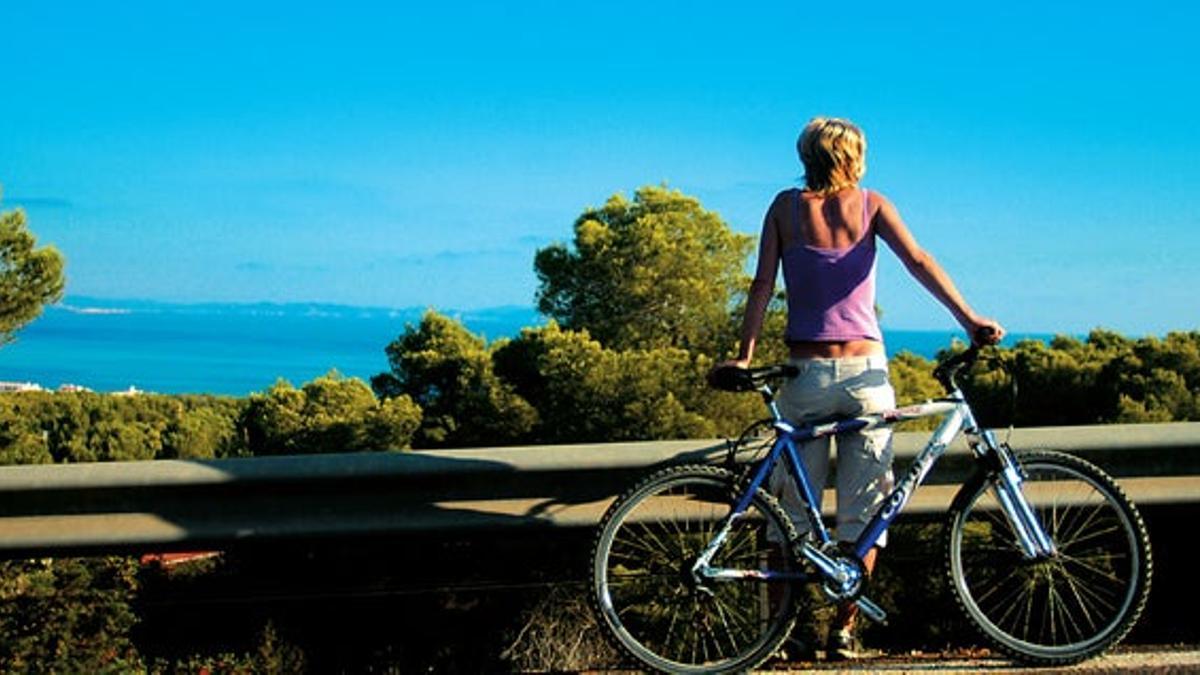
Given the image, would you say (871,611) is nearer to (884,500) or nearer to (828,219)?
(884,500)

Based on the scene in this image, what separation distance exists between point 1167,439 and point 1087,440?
266 millimetres

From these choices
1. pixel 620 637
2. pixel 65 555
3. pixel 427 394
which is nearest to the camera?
pixel 620 637

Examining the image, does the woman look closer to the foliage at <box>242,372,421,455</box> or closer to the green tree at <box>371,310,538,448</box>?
the green tree at <box>371,310,538,448</box>

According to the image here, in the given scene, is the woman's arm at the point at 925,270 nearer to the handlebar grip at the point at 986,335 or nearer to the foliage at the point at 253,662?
the handlebar grip at the point at 986,335

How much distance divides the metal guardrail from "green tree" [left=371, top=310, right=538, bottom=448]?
33.2m

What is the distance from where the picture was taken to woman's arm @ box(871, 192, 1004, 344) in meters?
4.05

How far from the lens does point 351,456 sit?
14.2 feet

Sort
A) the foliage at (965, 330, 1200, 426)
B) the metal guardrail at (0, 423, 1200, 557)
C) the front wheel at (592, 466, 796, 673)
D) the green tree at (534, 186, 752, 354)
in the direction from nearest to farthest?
1. the front wheel at (592, 466, 796, 673)
2. the metal guardrail at (0, 423, 1200, 557)
3. the foliage at (965, 330, 1200, 426)
4. the green tree at (534, 186, 752, 354)

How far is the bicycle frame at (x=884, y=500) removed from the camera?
3988mm

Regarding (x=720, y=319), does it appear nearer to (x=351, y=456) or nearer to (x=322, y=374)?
(x=322, y=374)

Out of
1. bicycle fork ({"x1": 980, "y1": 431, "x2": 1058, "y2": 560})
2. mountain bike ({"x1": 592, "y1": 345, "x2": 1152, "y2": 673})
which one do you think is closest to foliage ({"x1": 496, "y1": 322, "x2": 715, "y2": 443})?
mountain bike ({"x1": 592, "y1": 345, "x2": 1152, "y2": 673})

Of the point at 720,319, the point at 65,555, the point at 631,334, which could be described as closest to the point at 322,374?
the point at 631,334

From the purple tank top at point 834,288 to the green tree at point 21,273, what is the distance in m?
27.7

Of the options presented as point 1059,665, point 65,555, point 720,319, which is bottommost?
point 1059,665
